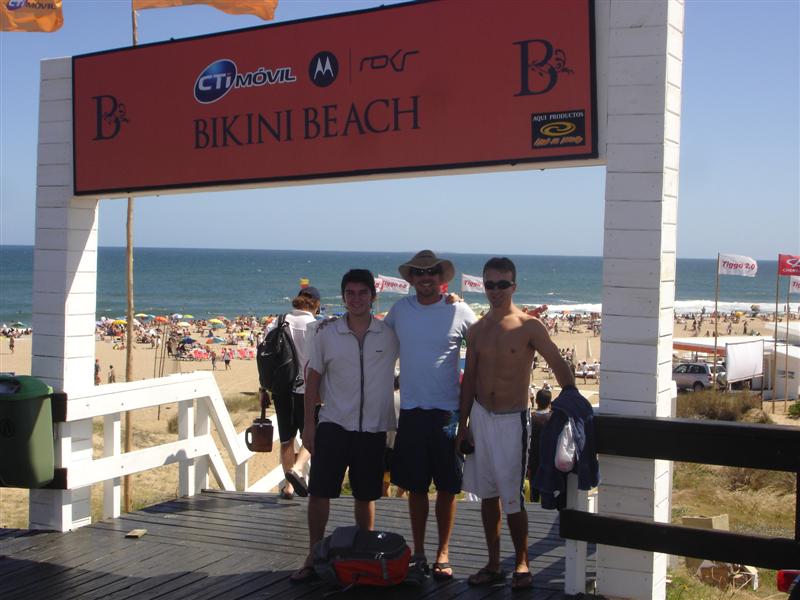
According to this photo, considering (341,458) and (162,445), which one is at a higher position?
(341,458)

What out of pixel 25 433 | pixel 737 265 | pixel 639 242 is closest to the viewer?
pixel 639 242

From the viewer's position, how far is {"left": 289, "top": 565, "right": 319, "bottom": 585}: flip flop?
4.82m

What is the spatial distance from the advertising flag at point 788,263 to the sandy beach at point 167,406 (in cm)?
397

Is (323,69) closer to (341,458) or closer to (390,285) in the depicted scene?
(341,458)

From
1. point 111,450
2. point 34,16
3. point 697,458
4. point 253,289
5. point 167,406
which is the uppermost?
point 34,16

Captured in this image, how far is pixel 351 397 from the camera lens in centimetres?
478

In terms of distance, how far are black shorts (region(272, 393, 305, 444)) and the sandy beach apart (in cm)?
417

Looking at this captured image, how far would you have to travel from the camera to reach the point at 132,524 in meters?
6.11

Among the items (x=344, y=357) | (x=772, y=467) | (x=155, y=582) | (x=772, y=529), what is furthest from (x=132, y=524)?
(x=772, y=529)

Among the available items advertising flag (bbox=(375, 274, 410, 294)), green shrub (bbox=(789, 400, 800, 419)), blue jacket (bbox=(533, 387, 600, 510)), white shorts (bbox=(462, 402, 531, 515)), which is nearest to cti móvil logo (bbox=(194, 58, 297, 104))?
white shorts (bbox=(462, 402, 531, 515))

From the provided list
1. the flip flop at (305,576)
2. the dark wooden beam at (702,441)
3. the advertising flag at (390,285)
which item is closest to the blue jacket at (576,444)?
the dark wooden beam at (702,441)

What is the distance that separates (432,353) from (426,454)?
54cm

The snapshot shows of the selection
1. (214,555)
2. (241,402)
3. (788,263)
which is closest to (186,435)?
(214,555)

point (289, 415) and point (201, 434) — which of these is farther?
point (201, 434)
